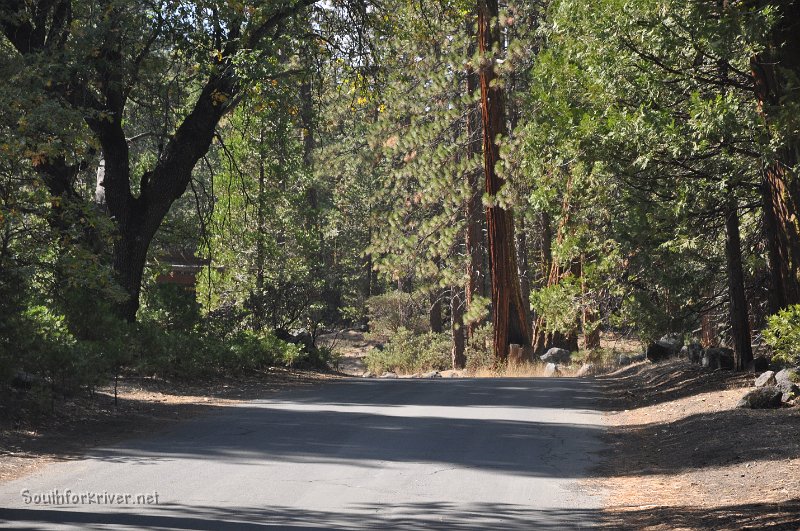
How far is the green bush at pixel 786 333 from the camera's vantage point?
11.2 meters

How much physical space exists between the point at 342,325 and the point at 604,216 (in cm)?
3316

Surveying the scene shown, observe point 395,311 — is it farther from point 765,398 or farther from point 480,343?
point 765,398

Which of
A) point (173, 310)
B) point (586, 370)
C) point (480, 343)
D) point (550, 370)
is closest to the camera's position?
point (173, 310)

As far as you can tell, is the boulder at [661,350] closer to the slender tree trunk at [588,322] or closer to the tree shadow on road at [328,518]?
the slender tree trunk at [588,322]

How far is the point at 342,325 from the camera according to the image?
53.2 meters

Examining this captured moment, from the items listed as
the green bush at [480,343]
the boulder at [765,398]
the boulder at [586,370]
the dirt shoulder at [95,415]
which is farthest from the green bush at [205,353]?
the green bush at [480,343]

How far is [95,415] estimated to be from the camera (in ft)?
42.0

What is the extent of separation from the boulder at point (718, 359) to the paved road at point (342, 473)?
467 cm

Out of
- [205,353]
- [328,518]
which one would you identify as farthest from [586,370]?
[328,518]

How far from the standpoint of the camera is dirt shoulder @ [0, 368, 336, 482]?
10.1 meters

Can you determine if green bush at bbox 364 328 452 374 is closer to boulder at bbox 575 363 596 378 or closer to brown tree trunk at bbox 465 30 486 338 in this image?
brown tree trunk at bbox 465 30 486 338

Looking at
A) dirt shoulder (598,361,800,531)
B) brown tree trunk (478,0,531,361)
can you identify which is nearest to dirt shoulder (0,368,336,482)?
dirt shoulder (598,361,800,531)

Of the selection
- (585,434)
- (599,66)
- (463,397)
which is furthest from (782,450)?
(463,397)

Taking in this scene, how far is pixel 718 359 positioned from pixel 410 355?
22.6m
